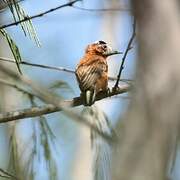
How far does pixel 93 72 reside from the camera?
12.1 ft

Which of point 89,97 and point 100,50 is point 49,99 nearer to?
point 89,97

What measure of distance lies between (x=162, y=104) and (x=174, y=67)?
0.23ft

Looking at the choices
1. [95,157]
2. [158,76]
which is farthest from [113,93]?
[158,76]

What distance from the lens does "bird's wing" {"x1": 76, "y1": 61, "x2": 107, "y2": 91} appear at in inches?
139

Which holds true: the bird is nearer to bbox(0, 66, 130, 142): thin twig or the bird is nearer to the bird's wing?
the bird's wing

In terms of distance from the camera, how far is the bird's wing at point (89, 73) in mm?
3525

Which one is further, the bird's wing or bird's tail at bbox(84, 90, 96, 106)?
the bird's wing

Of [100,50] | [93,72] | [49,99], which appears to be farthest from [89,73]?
[49,99]

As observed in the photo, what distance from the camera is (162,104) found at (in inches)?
44.8

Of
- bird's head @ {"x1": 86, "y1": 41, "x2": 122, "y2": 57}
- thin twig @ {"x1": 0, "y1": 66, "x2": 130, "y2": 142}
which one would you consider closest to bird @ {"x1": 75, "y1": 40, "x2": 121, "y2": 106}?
bird's head @ {"x1": 86, "y1": 41, "x2": 122, "y2": 57}

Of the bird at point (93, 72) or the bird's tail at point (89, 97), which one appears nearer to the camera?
the bird's tail at point (89, 97)

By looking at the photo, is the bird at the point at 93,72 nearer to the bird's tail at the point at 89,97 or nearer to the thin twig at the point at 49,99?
the bird's tail at the point at 89,97

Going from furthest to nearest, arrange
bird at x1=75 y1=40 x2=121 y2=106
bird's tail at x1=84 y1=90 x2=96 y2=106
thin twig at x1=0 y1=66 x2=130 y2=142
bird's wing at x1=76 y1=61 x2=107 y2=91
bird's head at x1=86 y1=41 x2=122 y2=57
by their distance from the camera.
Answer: bird's head at x1=86 y1=41 x2=122 y2=57
bird's wing at x1=76 y1=61 x2=107 y2=91
bird at x1=75 y1=40 x2=121 y2=106
bird's tail at x1=84 y1=90 x2=96 y2=106
thin twig at x1=0 y1=66 x2=130 y2=142

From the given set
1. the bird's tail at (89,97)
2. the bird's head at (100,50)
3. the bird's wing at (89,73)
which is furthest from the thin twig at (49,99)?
the bird's head at (100,50)
